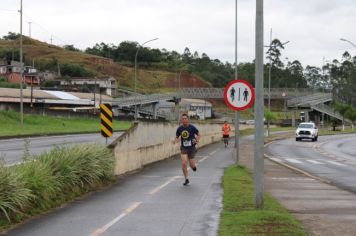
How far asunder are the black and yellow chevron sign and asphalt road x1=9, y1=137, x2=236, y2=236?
7.85 feet

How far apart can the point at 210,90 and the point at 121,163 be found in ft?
330

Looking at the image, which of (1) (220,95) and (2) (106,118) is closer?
(2) (106,118)

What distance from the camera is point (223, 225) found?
905 centimetres

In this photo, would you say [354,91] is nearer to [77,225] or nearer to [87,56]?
[87,56]

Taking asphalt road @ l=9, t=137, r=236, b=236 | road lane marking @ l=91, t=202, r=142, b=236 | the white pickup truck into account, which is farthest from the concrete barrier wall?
the white pickup truck

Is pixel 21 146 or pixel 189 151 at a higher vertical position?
pixel 189 151

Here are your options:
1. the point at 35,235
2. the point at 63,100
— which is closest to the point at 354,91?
the point at 63,100

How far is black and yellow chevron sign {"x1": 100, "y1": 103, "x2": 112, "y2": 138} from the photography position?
1783 cm

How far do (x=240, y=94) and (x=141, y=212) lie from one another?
6.73 meters

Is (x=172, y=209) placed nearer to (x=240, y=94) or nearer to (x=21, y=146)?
(x=240, y=94)

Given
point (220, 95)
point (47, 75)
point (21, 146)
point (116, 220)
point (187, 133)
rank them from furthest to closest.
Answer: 1. point (47, 75)
2. point (220, 95)
3. point (21, 146)
4. point (187, 133)
5. point (116, 220)

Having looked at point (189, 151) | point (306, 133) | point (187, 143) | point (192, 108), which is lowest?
point (306, 133)

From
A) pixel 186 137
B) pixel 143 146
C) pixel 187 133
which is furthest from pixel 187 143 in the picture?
pixel 143 146

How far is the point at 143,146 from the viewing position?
21062mm
